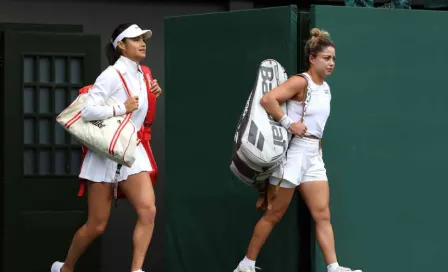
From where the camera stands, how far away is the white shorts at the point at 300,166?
34.1ft

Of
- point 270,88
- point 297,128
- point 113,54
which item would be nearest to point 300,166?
point 297,128

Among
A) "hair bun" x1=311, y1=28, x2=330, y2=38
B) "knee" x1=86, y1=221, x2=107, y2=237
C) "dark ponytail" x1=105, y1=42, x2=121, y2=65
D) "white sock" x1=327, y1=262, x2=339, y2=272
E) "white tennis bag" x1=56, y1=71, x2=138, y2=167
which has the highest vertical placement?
"hair bun" x1=311, y1=28, x2=330, y2=38

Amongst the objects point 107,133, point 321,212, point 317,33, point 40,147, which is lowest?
point 321,212

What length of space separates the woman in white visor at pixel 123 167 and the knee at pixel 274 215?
2.72ft

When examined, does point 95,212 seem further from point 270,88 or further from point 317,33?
point 317,33

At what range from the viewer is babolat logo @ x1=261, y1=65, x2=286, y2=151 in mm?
10281

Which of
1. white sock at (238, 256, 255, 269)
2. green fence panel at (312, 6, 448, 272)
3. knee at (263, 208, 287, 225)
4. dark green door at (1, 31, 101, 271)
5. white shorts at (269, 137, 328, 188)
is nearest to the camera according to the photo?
white shorts at (269, 137, 328, 188)

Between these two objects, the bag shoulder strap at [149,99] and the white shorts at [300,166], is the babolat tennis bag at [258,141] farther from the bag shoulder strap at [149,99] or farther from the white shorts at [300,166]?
the bag shoulder strap at [149,99]

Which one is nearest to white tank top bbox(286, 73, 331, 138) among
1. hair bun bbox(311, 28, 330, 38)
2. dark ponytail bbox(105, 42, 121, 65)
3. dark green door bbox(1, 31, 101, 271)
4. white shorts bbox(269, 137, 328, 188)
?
white shorts bbox(269, 137, 328, 188)

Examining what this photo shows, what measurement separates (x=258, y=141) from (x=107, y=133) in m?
1.07

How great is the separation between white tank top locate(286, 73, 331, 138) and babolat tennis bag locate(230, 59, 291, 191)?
3.2 inches

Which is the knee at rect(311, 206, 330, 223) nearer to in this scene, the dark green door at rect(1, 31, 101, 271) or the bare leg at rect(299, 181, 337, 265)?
the bare leg at rect(299, 181, 337, 265)

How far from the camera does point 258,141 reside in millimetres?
10219

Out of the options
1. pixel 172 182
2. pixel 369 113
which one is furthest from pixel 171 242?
pixel 369 113
